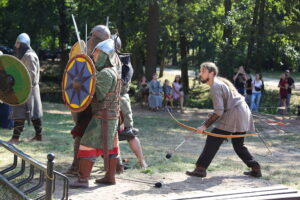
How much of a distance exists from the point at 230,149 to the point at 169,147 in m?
1.12

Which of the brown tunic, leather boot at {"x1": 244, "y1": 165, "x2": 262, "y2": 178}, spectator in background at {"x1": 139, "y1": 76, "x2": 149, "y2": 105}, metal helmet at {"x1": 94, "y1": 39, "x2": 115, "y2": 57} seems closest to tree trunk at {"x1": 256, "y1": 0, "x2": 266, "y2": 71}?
spectator in background at {"x1": 139, "y1": 76, "x2": 149, "y2": 105}

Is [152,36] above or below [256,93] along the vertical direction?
above

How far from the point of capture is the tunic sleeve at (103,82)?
588 cm

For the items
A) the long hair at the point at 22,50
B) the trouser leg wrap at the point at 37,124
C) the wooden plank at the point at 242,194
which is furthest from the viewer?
the trouser leg wrap at the point at 37,124

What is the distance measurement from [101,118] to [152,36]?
1514 centimetres

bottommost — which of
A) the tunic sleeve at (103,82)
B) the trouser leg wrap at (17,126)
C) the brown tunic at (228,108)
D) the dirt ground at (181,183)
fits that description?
the dirt ground at (181,183)

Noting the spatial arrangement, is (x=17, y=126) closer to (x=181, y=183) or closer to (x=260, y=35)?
(x=181, y=183)

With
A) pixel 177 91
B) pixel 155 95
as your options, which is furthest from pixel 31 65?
pixel 177 91

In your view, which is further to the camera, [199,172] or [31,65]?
[31,65]

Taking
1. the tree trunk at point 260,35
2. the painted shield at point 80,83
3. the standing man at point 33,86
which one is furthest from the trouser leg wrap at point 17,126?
the tree trunk at point 260,35

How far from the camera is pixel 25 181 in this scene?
5.61 m

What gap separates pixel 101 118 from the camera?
597cm

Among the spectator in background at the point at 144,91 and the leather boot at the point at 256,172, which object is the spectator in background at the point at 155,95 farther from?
the leather boot at the point at 256,172

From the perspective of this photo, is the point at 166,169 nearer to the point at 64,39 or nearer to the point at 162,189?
the point at 162,189
